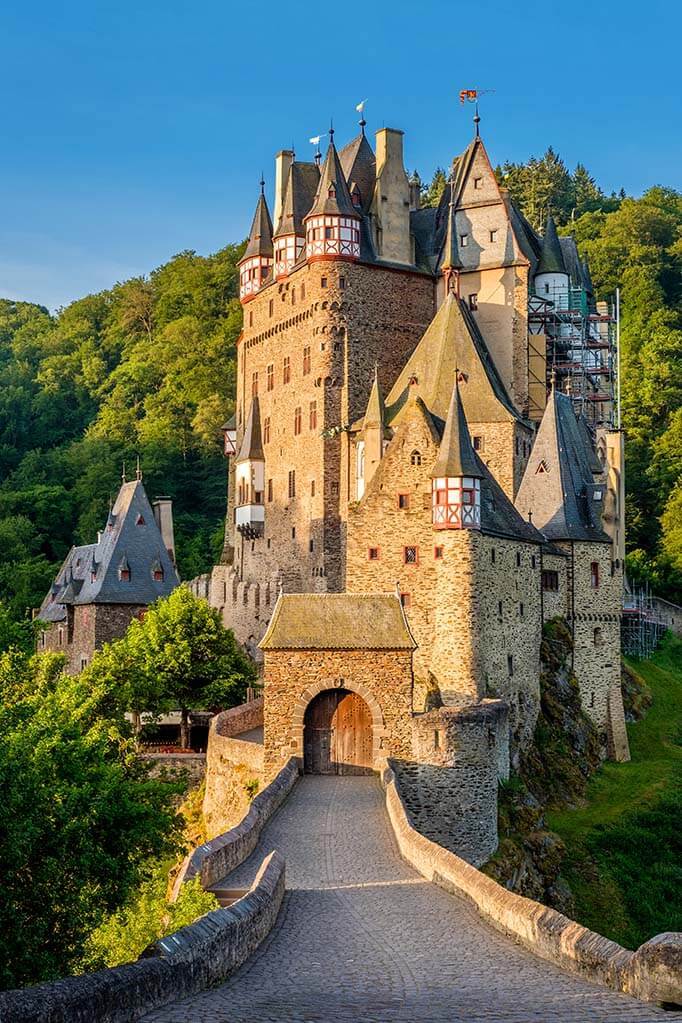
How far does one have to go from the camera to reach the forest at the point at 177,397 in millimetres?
79125

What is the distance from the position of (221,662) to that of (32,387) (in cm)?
5940

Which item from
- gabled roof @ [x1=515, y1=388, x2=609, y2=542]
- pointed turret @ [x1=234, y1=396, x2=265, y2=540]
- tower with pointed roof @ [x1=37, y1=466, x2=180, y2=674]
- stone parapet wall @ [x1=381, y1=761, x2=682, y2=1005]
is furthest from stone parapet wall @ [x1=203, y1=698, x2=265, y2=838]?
pointed turret @ [x1=234, y1=396, x2=265, y2=540]

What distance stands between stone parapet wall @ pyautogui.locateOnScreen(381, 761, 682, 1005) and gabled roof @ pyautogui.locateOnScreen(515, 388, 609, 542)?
2980 centimetres

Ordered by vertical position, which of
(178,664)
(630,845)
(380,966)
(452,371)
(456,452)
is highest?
(452,371)

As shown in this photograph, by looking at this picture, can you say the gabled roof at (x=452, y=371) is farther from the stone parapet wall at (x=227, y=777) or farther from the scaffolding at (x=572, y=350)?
the stone parapet wall at (x=227, y=777)

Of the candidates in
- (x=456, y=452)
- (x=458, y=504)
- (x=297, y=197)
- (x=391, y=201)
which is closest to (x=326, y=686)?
(x=458, y=504)

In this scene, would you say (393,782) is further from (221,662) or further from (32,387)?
(32,387)

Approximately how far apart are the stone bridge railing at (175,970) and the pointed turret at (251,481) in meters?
45.8

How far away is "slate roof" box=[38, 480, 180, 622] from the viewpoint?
6131cm

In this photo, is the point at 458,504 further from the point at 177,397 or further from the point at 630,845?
the point at 177,397

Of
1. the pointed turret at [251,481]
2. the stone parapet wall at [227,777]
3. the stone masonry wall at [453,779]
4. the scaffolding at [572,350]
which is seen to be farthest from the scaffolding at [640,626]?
the stone masonry wall at [453,779]

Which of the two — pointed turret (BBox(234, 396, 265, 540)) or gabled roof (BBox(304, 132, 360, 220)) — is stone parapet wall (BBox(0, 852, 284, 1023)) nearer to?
gabled roof (BBox(304, 132, 360, 220))

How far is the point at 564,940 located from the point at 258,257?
58137mm

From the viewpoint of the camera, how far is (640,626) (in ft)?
214
